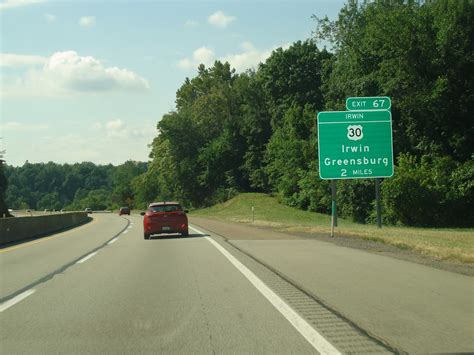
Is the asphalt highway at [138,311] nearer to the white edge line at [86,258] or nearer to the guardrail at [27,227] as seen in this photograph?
the white edge line at [86,258]

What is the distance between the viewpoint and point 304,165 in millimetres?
65188

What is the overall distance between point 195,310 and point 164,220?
1650cm

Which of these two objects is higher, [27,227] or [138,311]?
[27,227]

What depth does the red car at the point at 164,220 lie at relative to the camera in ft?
79.9

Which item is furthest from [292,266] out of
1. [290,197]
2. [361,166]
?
[290,197]

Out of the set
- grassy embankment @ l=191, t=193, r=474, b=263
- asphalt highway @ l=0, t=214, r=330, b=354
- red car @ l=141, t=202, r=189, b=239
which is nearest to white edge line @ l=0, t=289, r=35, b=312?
asphalt highway @ l=0, t=214, r=330, b=354

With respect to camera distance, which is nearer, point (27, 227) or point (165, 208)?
point (165, 208)

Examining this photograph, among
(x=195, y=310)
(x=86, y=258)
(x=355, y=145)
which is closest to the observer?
(x=195, y=310)

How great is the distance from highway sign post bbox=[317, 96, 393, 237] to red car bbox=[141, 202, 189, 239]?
6.30 m

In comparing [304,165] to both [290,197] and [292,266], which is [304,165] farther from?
[292,266]

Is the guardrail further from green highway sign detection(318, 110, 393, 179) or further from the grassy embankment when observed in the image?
green highway sign detection(318, 110, 393, 179)

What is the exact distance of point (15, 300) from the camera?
363 inches

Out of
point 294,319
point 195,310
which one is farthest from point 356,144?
point 294,319

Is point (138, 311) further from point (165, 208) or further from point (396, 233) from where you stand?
point (396, 233)
